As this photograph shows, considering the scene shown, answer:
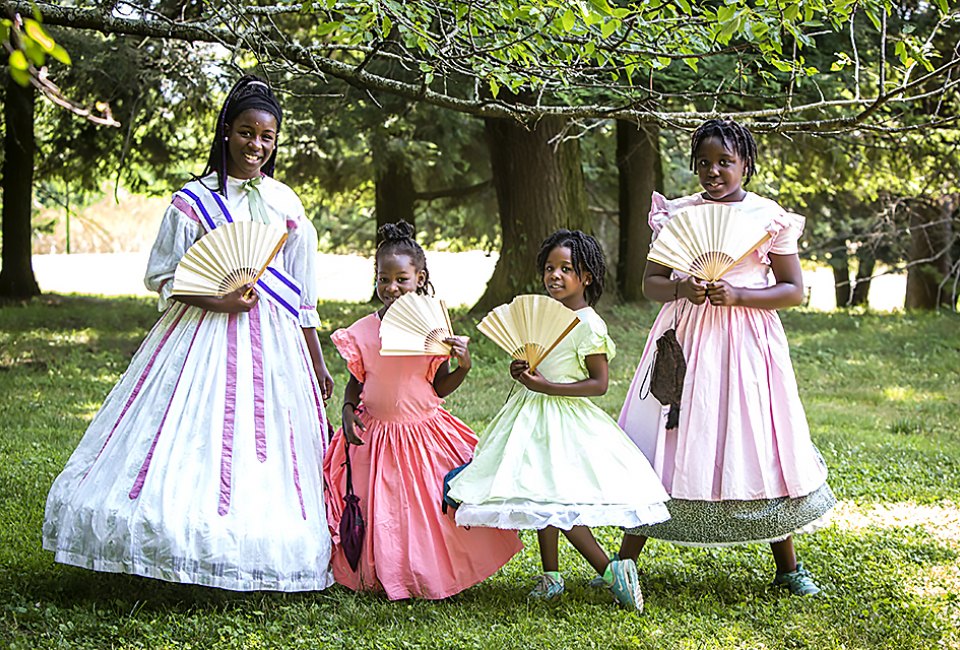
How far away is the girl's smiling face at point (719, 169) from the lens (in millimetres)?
3516

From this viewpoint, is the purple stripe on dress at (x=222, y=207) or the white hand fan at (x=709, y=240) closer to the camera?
the white hand fan at (x=709, y=240)

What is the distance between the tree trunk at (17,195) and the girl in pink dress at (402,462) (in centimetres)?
967

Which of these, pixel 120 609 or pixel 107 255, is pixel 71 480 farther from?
pixel 107 255

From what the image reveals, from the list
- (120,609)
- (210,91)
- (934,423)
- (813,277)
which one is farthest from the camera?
(813,277)

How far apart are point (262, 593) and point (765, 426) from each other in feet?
5.36

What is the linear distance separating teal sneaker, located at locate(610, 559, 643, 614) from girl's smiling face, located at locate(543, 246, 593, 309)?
826 mm

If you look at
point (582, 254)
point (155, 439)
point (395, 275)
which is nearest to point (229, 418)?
point (155, 439)

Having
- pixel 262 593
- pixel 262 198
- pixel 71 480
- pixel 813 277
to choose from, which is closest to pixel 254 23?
pixel 262 198

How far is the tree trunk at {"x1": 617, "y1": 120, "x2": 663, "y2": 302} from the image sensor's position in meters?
12.7

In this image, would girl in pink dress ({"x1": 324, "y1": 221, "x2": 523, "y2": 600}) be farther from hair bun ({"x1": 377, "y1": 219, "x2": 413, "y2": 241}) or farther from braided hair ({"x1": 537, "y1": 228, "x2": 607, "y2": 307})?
braided hair ({"x1": 537, "y1": 228, "x2": 607, "y2": 307})

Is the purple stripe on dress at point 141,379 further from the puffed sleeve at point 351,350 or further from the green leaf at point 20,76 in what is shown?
the green leaf at point 20,76

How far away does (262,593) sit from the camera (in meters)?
3.46

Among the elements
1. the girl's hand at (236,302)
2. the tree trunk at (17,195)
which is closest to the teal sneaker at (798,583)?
the girl's hand at (236,302)

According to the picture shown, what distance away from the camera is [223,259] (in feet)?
11.1
